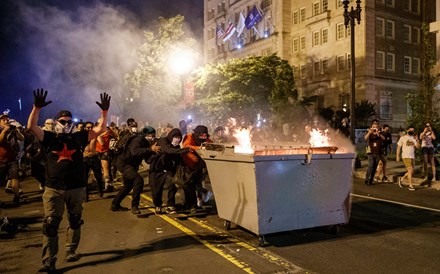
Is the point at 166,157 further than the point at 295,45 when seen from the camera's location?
No

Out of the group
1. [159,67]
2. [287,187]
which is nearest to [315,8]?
[159,67]

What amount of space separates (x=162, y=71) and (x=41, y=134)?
34.2m

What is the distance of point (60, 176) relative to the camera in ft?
16.4

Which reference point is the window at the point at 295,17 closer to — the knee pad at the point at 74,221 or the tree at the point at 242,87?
the tree at the point at 242,87

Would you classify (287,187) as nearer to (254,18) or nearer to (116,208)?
(116,208)

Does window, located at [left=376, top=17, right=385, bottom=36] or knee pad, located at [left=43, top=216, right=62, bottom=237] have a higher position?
window, located at [left=376, top=17, right=385, bottom=36]

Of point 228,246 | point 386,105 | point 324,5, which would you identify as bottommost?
point 228,246

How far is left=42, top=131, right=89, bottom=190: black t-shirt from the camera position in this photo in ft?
16.4

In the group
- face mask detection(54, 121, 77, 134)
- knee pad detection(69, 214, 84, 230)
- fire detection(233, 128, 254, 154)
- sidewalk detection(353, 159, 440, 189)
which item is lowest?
sidewalk detection(353, 159, 440, 189)

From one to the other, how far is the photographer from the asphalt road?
1.47 meters

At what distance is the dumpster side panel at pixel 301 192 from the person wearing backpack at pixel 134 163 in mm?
3212

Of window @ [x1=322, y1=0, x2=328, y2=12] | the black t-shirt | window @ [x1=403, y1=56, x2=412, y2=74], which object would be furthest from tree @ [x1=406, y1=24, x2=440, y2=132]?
window @ [x1=403, y1=56, x2=412, y2=74]

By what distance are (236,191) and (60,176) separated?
2.39m

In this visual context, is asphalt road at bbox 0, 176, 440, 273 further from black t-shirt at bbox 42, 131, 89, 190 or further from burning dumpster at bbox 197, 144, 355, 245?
black t-shirt at bbox 42, 131, 89, 190
